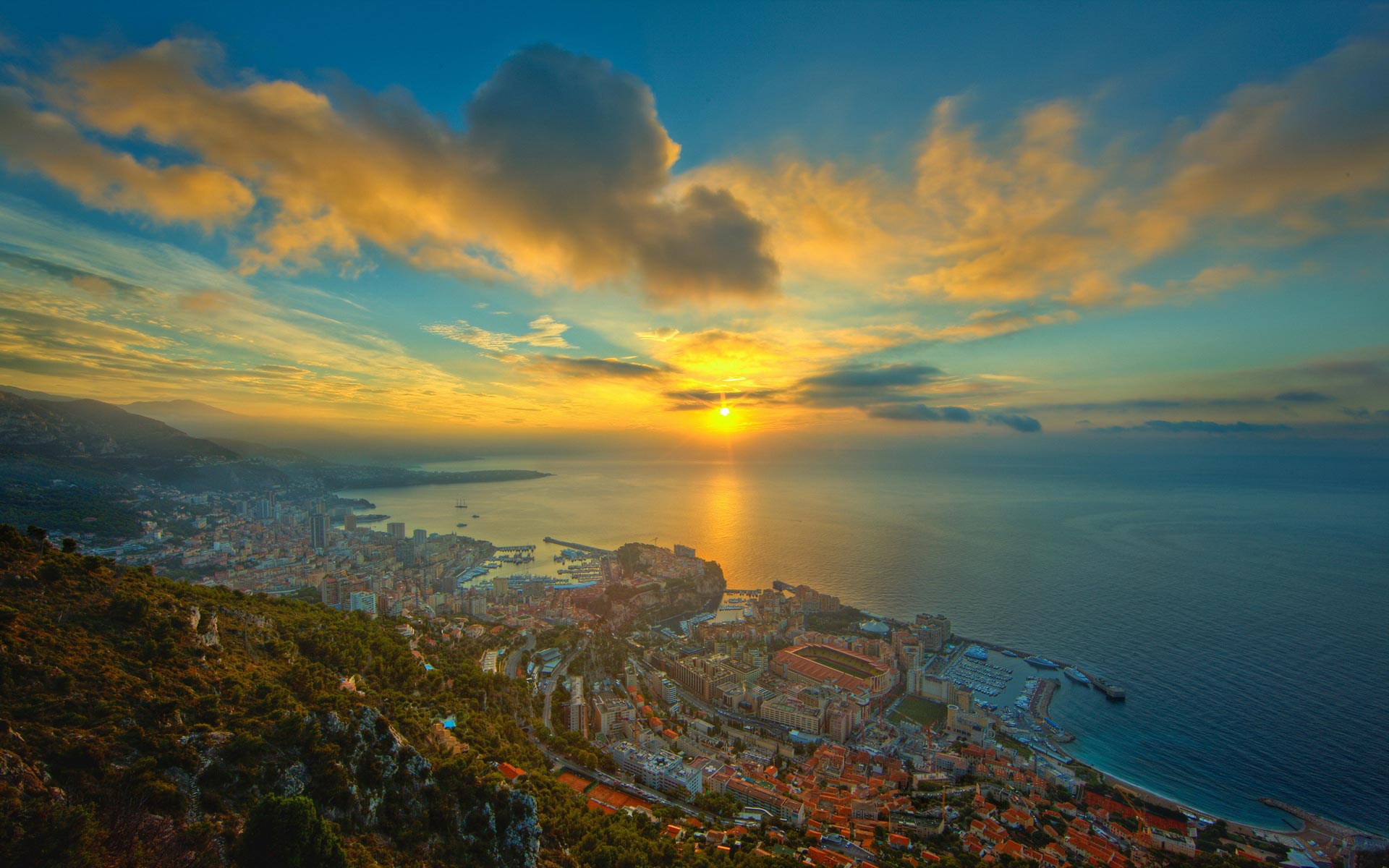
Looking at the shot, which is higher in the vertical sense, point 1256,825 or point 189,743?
point 189,743

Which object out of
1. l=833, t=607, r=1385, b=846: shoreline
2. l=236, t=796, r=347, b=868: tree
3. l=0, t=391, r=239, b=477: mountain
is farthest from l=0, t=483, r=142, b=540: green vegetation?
l=833, t=607, r=1385, b=846: shoreline

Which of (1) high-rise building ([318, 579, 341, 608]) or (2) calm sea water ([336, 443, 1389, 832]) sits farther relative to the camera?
(1) high-rise building ([318, 579, 341, 608])

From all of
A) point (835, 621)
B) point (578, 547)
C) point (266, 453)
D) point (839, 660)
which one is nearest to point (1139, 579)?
point (835, 621)

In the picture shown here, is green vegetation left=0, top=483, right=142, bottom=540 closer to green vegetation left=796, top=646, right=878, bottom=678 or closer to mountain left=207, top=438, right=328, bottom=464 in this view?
mountain left=207, top=438, right=328, bottom=464

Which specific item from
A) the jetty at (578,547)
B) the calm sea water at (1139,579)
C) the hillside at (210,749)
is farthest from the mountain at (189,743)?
the jetty at (578,547)

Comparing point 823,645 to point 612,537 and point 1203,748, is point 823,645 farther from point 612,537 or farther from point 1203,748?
point 612,537

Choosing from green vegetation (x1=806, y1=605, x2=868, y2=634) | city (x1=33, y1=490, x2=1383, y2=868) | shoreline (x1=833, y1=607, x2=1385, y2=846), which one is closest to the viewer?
city (x1=33, y1=490, x2=1383, y2=868)

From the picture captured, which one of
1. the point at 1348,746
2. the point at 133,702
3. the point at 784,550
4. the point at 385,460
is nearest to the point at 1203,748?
the point at 1348,746

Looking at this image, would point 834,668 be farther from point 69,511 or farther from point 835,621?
point 69,511
